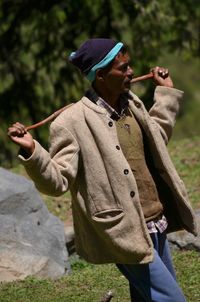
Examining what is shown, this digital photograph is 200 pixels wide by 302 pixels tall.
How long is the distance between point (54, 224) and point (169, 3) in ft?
27.6

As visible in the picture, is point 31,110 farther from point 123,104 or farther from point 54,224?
point 123,104

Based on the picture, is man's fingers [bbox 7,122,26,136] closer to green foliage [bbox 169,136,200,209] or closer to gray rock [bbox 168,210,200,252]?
gray rock [bbox 168,210,200,252]

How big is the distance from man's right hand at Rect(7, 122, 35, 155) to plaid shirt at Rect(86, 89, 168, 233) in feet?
1.61

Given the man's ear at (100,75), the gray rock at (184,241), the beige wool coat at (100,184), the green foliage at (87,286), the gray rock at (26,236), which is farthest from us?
the gray rock at (184,241)

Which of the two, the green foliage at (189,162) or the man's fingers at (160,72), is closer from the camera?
the man's fingers at (160,72)

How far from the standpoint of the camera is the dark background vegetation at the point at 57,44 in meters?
16.0

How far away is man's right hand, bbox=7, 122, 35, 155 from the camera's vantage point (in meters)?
4.39

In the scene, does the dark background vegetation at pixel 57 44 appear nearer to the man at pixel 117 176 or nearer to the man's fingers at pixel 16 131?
the man at pixel 117 176

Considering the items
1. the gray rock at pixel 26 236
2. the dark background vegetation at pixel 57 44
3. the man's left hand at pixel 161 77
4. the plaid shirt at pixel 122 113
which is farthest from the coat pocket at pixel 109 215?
the dark background vegetation at pixel 57 44

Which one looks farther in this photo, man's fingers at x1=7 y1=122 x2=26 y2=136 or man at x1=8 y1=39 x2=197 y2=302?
man at x1=8 y1=39 x2=197 y2=302

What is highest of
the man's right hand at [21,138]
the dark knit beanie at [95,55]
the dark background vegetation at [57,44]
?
the dark knit beanie at [95,55]

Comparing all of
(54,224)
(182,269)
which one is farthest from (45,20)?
(182,269)

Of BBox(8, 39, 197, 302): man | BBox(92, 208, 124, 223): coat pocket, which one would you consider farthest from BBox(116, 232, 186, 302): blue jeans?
BBox(92, 208, 124, 223): coat pocket

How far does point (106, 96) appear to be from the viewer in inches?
189
